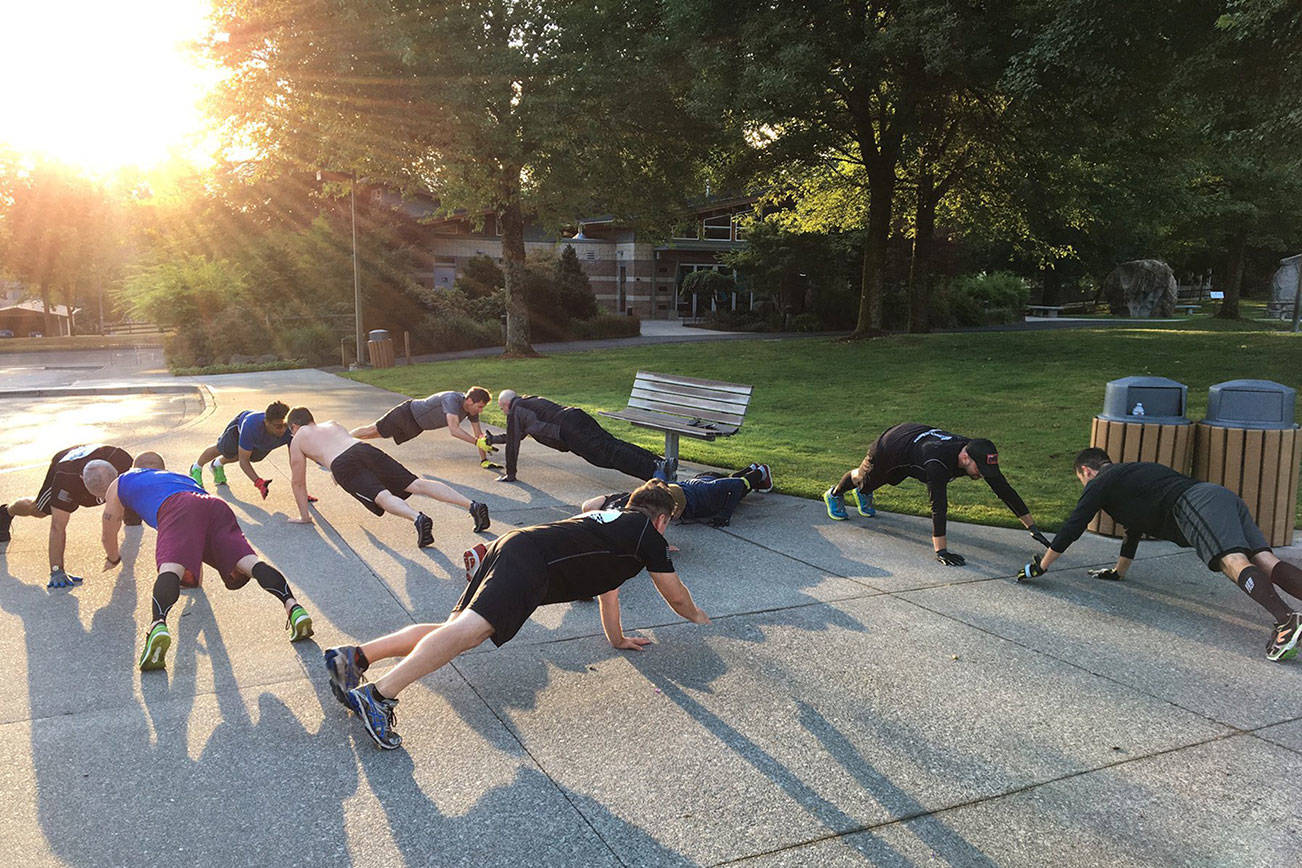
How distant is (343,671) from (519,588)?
85 cm

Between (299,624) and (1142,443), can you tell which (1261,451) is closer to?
(1142,443)

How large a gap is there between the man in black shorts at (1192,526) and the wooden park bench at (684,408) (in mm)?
3541

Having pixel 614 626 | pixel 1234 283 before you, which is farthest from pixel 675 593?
pixel 1234 283

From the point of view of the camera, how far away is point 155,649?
14.9 ft

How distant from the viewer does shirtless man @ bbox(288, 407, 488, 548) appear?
22.5 ft

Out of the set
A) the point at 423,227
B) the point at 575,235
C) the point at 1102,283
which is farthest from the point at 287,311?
the point at 1102,283

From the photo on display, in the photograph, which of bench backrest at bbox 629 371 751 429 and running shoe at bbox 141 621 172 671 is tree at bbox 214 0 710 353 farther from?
running shoe at bbox 141 621 172 671

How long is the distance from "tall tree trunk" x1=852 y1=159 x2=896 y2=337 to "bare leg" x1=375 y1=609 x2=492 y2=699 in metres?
21.9

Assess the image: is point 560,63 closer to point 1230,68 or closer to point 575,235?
point 1230,68

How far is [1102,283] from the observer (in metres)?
53.9

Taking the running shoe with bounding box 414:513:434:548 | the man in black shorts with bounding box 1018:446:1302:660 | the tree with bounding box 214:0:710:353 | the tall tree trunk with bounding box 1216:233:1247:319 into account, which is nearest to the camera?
the man in black shorts with bounding box 1018:446:1302:660

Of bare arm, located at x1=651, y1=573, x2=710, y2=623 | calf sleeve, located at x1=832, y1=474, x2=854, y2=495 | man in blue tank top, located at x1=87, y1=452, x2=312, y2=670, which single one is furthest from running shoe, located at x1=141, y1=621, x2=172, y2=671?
calf sleeve, located at x1=832, y1=474, x2=854, y2=495

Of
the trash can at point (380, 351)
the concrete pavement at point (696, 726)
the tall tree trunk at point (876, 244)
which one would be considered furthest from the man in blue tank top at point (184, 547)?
the tall tree trunk at point (876, 244)

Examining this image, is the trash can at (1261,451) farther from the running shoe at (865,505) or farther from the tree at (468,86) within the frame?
the tree at (468,86)
